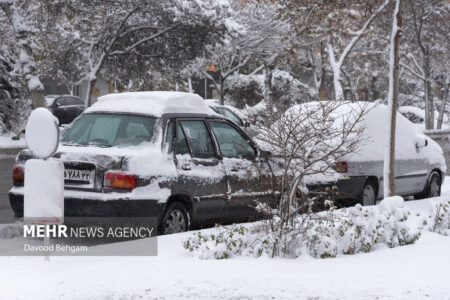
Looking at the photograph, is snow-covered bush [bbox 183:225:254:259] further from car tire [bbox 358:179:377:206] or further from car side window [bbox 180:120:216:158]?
car tire [bbox 358:179:377:206]

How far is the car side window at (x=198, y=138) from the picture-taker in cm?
915

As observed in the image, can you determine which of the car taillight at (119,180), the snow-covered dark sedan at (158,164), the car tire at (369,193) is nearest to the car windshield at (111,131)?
the snow-covered dark sedan at (158,164)

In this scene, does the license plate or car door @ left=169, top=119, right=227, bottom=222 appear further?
car door @ left=169, top=119, right=227, bottom=222

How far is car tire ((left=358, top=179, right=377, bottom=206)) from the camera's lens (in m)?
11.6

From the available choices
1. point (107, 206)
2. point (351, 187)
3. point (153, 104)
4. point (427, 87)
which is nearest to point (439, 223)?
point (351, 187)

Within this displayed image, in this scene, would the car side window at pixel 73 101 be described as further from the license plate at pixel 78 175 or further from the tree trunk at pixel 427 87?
the license plate at pixel 78 175

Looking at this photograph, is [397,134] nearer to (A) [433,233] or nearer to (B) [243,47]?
(A) [433,233]

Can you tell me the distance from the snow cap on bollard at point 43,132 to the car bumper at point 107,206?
1.20 metres

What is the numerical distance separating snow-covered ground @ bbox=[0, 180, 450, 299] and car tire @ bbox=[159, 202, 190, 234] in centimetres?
88

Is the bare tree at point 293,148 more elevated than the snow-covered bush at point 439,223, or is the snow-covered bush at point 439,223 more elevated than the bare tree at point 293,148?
the bare tree at point 293,148

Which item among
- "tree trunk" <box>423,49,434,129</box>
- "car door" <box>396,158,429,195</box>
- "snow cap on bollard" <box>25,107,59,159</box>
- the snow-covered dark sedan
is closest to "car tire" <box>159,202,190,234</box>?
the snow-covered dark sedan

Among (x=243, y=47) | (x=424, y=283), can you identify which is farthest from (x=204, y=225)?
(x=243, y=47)

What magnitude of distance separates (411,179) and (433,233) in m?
4.50

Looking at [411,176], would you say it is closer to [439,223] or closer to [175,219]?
[439,223]
